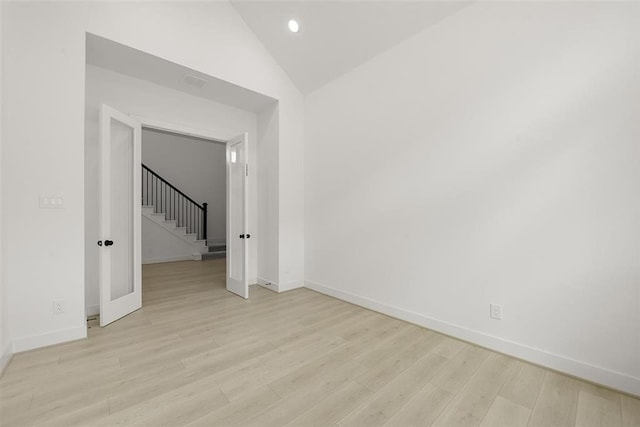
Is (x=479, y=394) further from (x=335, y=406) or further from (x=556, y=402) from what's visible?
(x=335, y=406)

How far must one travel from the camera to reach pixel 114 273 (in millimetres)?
3176

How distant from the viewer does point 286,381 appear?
193 cm

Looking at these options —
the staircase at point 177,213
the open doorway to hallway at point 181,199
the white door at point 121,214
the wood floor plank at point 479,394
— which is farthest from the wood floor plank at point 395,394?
the staircase at point 177,213

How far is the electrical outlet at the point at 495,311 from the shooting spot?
238 cm

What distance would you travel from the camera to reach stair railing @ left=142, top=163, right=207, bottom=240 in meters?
7.52

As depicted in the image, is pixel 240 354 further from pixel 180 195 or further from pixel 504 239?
pixel 180 195

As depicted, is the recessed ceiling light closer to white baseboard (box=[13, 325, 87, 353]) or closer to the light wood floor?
the light wood floor

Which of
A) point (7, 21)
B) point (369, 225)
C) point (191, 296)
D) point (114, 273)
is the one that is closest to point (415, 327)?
point (369, 225)

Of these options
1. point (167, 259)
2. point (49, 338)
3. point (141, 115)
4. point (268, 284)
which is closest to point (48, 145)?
point (141, 115)

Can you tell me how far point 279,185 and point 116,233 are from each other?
A: 7.13ft

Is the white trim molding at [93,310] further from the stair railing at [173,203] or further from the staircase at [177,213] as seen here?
the stair railing at [173,203]

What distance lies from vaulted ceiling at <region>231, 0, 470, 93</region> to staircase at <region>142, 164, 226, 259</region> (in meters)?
5.25

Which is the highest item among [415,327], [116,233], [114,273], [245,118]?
[245,118]

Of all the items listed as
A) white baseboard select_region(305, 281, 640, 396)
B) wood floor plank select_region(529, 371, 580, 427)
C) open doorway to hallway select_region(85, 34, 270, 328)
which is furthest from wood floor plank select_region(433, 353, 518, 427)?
open doorway to hallway select_region(85, 34, 270, 328)
